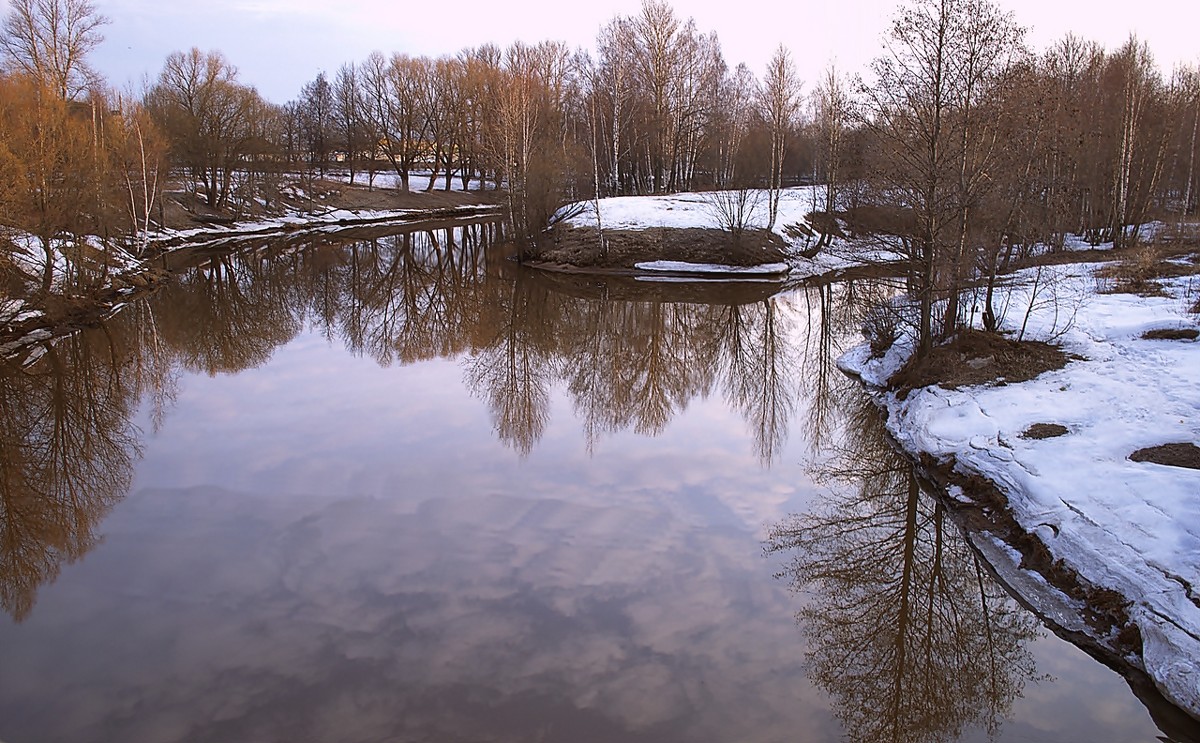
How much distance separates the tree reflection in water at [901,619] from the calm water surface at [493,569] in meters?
0.03

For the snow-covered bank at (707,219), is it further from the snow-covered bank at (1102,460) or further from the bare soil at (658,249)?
the snow-covered bank at (1102,460)

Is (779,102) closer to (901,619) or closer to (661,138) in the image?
(661,138)

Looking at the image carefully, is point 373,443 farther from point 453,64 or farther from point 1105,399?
point 453,64

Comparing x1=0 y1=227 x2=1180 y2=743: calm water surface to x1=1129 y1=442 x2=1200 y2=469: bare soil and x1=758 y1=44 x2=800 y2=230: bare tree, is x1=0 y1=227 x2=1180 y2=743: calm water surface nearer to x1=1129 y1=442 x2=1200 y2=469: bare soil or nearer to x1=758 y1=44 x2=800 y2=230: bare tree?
x1=1129 y1=442 x2=1200 y2=469: bare soil

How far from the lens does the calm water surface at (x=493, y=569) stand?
20.9 ft

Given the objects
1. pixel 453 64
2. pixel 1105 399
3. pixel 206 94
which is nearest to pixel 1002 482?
pixel 1105 399

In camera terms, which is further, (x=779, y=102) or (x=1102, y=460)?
(x=779, y=102)

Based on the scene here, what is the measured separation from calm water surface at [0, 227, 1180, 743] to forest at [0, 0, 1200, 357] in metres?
4.53

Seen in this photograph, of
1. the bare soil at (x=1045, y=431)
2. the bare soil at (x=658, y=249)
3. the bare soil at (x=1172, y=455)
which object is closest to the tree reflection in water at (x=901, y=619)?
the bare soil at (x=1045, y=431)

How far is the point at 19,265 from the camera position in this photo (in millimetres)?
20766

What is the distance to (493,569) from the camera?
8.63 meters

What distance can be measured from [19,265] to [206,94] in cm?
3310

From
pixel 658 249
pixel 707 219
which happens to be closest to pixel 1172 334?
pixel 658 249

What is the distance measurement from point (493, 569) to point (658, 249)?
2713 centimetres
